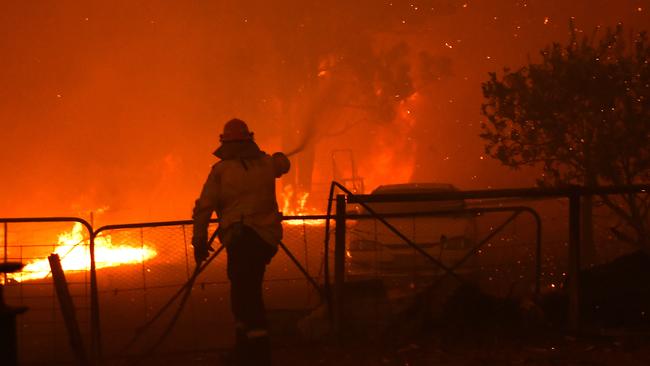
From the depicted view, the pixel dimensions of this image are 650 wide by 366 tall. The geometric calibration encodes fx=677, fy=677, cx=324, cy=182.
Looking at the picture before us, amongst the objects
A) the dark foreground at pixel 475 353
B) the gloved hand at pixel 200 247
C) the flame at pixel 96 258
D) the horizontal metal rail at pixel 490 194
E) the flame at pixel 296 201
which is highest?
the flame at pixel 296 201

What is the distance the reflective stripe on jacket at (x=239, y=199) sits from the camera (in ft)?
16.9

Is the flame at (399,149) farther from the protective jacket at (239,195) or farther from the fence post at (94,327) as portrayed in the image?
the protective jacket at (239,195)

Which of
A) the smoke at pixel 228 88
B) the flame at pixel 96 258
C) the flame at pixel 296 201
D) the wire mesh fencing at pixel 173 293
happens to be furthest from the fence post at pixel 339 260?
the smoke at pixel 228 88

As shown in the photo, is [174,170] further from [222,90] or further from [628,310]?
[628,310]

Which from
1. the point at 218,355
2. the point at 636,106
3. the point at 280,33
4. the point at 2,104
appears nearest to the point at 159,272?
the point at 218,355

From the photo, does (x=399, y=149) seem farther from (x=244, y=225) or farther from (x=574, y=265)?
(x=244, y=225)

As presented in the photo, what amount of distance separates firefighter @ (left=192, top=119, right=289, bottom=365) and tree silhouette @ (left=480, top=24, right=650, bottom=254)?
6052 millimetres

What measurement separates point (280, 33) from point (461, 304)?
871 inches

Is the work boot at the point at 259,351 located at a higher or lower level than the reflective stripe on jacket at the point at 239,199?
lower

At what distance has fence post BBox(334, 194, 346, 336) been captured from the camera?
6.06 metres

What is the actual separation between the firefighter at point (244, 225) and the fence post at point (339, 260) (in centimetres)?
91

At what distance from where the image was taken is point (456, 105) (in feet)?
114

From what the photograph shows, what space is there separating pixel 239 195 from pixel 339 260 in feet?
4.50

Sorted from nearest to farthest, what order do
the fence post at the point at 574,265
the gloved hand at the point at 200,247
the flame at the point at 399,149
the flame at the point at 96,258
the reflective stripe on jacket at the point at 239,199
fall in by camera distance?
the gloved hand at the point at 200,247
the reflective stripe on jacket at the point at 239,199
the fence post at the point at 574,265
the flame at the point at 96,258
the flame at the point at 399,149
